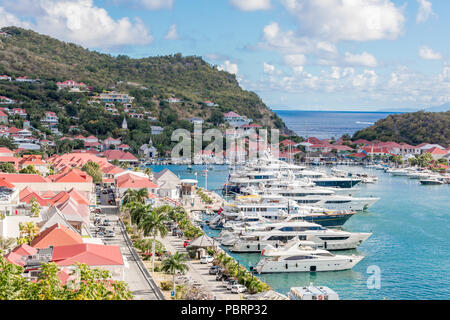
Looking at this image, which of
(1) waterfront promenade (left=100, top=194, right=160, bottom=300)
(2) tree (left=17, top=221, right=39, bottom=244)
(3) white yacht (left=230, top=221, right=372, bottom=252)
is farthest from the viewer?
(3) white yacht (left=230, top=221, right=372, bottom=252)

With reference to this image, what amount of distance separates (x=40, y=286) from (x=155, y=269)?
9.26 meters

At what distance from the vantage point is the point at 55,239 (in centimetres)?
1914

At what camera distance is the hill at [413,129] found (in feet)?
316

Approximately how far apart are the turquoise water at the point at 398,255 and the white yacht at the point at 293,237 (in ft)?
1.60

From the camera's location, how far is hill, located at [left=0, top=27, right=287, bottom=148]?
85500 mm

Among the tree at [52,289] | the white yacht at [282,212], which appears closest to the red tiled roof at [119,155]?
the white yacht at [282,212]

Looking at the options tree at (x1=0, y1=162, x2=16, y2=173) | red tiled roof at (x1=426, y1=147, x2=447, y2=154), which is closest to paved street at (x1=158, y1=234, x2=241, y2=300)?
tree at (x1=0, y1=162, x2=16, y2=173)

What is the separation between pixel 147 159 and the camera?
70688 mm

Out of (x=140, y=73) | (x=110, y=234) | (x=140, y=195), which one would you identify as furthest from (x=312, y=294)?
(x=140, y=73)

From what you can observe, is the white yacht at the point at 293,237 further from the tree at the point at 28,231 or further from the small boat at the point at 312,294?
the tree at the point at 28,231

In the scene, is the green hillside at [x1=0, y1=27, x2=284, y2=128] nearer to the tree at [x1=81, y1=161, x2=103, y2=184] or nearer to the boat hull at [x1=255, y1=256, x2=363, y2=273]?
the tree at [x1=81, y1=161, x2=103, y2=184]

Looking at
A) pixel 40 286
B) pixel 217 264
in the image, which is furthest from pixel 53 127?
pixel 40 286

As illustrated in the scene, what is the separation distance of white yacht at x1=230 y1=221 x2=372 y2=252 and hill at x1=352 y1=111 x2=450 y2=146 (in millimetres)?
72840

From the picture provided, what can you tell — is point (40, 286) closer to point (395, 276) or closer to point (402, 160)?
point (395, 276)
